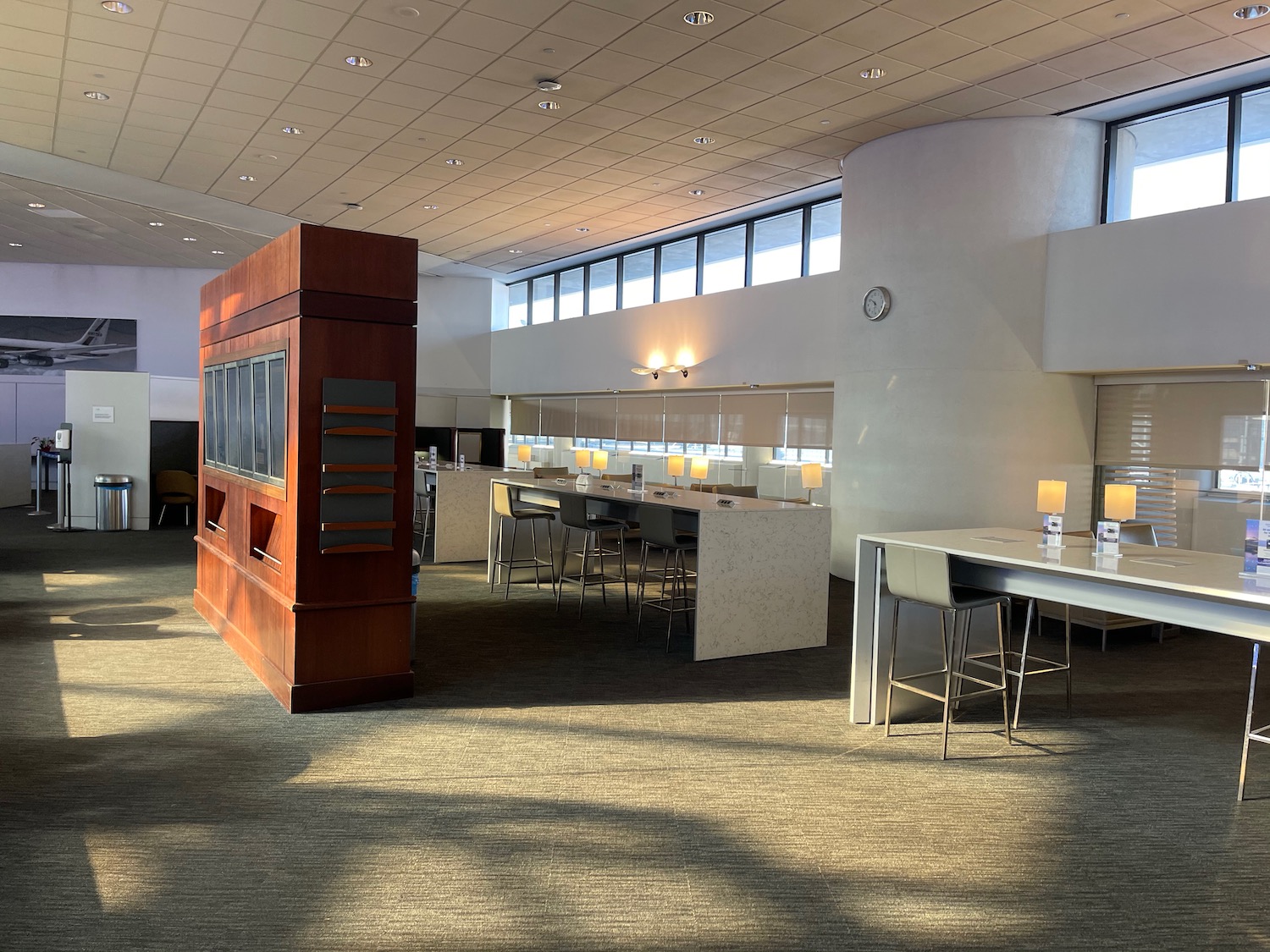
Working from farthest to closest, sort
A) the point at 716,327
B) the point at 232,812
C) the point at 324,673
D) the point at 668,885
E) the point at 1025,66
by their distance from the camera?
the point at 716,327 → the point at 1025,66 → the point at 324,673 → the point at 232,812 → the point at 668,885

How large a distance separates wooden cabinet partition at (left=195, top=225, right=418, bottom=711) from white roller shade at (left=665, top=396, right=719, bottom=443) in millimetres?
6533

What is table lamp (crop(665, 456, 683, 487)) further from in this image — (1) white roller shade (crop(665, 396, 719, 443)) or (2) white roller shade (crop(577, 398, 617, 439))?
(2) white roller shade (crop(577, 398, 617, 439))

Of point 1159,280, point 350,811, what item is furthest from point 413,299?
point 1159,280

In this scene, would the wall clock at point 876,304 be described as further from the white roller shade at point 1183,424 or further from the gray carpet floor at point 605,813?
the gray carpet floor at point 605,813

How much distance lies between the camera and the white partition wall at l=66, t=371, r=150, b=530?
1164cm

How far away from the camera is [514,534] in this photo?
779cm

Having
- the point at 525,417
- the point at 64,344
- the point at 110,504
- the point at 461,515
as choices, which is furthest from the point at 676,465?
the point at 64,344

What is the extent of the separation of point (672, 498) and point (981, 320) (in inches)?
119

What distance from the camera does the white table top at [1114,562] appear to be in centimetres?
332

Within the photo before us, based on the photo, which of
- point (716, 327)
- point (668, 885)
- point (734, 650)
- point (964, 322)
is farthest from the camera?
point (716, 327)

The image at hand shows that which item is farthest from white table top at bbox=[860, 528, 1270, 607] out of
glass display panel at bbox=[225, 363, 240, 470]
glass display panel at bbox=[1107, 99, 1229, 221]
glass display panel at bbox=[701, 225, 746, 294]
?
glass display panel at bbox=[701, 225, 746, 294]

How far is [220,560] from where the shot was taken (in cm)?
620

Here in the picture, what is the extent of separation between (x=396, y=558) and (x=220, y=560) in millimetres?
2122

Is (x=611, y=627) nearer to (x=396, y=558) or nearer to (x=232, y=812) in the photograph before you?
(x=396, y=558)
